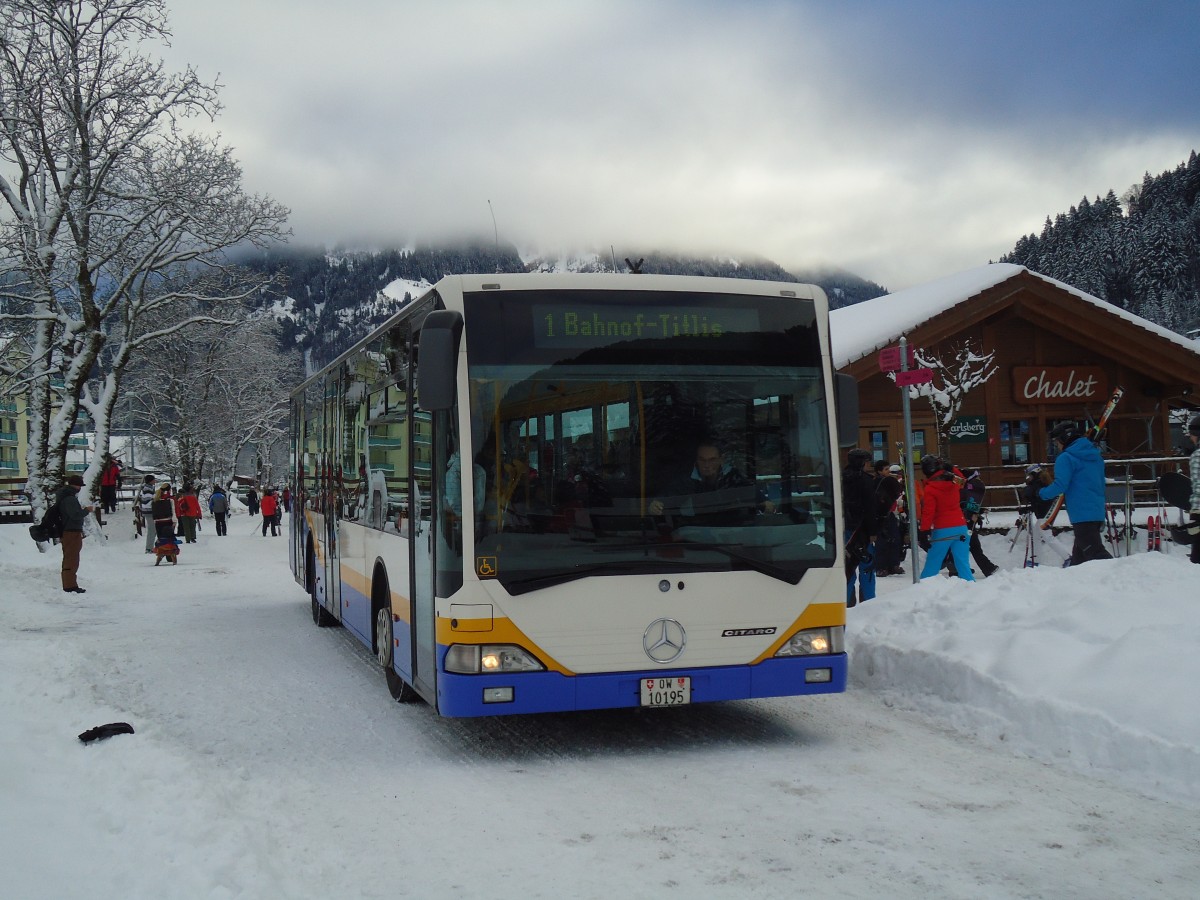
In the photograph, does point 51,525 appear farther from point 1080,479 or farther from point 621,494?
point 1080,479

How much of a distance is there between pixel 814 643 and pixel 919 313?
22385 millimetres

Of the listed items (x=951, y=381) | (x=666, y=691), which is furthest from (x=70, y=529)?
(x=951, y=381)

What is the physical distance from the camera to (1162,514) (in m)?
20.0

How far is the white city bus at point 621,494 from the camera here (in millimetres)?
6770

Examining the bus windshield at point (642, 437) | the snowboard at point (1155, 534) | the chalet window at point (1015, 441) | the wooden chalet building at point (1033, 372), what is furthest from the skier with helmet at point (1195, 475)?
the chalet window at point (1015, 441)

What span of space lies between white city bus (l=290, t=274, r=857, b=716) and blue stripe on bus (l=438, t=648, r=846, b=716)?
0.01 metres

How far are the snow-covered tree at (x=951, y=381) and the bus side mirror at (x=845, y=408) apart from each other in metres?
21.1

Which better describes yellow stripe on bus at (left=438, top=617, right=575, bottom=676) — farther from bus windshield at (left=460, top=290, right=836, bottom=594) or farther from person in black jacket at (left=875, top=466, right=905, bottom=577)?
person in black jacket at (left=875, top=466, right=905, bottom=577)

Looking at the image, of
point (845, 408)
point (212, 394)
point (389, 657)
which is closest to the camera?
point (845, 408)

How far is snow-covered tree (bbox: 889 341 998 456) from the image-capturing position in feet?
94.0

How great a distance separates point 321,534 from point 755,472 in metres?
7.32

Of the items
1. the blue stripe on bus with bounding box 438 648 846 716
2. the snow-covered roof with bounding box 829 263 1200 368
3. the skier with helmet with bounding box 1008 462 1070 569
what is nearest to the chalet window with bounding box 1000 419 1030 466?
the snow-covered roof with bounding box 829 263 1200 368

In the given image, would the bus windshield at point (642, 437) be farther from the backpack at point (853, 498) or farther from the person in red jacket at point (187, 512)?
the person in red jacket at point (187, 512)

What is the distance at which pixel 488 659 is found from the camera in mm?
6742
